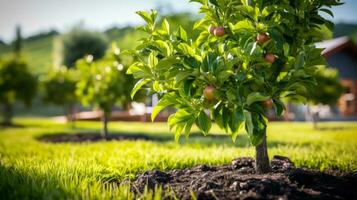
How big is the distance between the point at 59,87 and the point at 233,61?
14292mm

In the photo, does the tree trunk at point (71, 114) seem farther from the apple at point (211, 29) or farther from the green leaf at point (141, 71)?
the apple at point (211, 29)

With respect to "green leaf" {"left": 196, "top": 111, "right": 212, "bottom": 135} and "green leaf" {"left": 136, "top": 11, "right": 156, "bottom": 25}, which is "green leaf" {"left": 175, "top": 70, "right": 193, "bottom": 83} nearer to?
"green leaf" {"left": 196, "top": 111, "right": 212, "bottom": 135}

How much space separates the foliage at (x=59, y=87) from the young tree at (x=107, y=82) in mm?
6602

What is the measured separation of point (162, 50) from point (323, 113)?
25.7 m

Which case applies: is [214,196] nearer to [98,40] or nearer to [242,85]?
[242,85]

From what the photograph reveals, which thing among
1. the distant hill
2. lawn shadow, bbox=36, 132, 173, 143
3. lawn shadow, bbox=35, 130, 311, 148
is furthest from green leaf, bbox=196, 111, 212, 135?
the distant hill

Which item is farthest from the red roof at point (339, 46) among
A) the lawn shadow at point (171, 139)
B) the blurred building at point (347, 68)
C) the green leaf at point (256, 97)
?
the green leaf at point (256, 97)

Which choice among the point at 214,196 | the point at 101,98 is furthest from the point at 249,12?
the point at 101,98

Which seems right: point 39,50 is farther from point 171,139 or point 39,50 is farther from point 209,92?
point 209,92

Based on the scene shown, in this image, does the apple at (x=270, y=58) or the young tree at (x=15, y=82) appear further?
the young tree at (x=15, y=82)

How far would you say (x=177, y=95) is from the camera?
329 centimetres

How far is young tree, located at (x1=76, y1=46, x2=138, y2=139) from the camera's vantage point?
26.9 ft

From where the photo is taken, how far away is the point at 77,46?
32.1 metres

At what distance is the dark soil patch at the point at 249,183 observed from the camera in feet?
9.13
